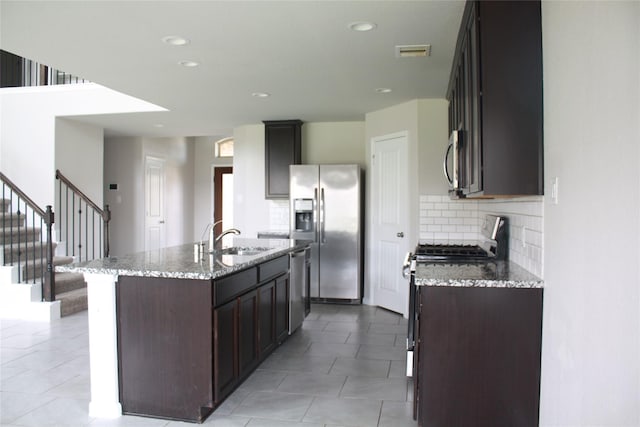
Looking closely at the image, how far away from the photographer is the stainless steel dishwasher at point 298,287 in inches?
176

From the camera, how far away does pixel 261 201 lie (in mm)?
7258

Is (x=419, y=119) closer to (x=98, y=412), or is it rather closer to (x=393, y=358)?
(x=393, y=358)

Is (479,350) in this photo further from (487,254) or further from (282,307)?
(282,307)

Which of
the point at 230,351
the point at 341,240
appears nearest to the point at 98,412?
the point at 230,351

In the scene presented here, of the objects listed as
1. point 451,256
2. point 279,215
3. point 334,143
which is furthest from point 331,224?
point 451,256

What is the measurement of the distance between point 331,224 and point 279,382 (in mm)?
3099

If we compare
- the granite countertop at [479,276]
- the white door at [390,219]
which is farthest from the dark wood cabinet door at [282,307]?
the white door at [390,219]

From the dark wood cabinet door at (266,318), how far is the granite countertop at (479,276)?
4.10 feet

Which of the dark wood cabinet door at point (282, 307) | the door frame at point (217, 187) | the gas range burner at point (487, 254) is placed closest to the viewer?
the gas range burner at point (487, 254)

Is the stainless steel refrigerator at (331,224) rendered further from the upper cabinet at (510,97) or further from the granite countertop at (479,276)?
the upper cabinet at (510,97)

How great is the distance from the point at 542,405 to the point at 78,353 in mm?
3560

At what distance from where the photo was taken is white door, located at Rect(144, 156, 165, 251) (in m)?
9.02

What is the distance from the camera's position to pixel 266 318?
3820 mm

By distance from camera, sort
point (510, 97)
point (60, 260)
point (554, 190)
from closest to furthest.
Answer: point (554, 190)
point (510, 97)
point (60, 260)
